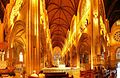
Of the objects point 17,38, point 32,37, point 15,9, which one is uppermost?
point 15,9

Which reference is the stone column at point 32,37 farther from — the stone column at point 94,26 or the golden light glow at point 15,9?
the stone column at point 94,26

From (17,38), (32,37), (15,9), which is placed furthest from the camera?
(17,38)

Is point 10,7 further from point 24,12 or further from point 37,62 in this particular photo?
point 37,62

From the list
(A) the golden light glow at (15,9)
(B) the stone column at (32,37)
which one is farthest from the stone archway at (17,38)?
(B) the stone column at (32,37)

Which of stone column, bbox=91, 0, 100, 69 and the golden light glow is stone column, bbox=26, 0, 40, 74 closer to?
the golden light glow

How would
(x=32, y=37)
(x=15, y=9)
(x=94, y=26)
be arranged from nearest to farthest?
(x=32, y=37) → (x=15, y=9) → (x=94, y=26)

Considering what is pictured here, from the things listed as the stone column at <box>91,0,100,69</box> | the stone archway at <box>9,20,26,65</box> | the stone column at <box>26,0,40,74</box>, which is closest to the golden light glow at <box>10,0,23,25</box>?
the stone archway at <box>9,20,26,65</box>

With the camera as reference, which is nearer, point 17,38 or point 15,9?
point 15,9

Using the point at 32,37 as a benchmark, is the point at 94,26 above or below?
above

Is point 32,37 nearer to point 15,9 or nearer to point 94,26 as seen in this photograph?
point 15,9

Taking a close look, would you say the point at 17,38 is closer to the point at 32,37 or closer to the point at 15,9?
the point at 15,9

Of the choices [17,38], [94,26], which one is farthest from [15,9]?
[17,38]

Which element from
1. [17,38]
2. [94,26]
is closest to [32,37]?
[94,26]

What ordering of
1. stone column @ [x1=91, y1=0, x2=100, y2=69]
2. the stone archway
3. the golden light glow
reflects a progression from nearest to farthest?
1. the golden light glow
2. stone column @ [x1=91, y1=0, x2=100, y2=69]
3. the stone archway
